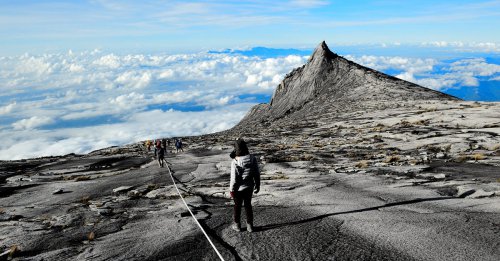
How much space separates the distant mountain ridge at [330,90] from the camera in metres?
78.0

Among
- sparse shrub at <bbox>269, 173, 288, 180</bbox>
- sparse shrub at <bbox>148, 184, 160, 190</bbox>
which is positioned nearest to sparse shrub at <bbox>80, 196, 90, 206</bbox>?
sparse shrub at <bbox>148, 184, 160, 190</bbox>

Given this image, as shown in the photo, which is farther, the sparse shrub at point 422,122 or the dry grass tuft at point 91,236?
the sparse shrub at point 422,122

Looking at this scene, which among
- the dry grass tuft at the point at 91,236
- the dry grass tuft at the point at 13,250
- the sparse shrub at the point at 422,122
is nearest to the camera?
the dry grass tuft at the point at 13,250

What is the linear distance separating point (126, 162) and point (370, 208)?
99.7 feet

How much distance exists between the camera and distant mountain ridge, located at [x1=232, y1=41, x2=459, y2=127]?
256 ft

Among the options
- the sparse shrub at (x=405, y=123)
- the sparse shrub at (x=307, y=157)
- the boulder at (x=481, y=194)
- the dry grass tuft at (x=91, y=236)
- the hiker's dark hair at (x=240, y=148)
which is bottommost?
the sparse shrub at (x=307, y=157)

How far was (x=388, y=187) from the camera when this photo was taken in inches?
623

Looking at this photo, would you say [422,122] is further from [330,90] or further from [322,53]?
[322,53]

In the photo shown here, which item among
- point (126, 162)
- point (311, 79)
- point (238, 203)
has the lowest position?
point (126, 162)

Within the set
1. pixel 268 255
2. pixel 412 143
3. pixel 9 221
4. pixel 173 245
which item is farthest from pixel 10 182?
pixel 412 143

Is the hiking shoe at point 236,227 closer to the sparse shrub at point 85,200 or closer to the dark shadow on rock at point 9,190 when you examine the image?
the sparse shrub at point 85,200

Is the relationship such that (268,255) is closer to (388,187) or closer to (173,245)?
(173,245)


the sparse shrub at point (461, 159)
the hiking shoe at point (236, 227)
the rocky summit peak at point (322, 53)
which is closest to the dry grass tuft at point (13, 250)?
the hiking shoe at point (236, 227)

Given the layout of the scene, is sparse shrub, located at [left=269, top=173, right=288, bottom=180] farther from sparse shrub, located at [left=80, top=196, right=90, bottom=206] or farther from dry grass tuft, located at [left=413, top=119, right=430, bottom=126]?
dry grass tuft, located at [left=413, top=119, right=430, bottom=126]
